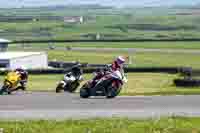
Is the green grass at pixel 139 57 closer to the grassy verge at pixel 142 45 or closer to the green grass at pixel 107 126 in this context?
the grassy verge at pixel 142 45

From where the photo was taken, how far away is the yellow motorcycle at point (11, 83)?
2294 centimetres

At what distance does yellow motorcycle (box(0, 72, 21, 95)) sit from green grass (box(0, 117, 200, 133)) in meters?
10.5

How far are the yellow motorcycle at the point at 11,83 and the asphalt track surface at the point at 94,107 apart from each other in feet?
16.2

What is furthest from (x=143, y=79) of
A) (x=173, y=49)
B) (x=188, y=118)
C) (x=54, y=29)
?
(x=54, y=29)

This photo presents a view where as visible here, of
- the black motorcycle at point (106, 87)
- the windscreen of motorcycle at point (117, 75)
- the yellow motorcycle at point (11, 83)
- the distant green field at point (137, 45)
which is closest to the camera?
the black motorcycle at point (106, 87)

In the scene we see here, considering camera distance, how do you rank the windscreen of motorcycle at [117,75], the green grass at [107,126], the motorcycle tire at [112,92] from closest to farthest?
the green grass at [107,126]
the motorcycle tire at [112,92]
the windscreen of motorcycle at [117,75]

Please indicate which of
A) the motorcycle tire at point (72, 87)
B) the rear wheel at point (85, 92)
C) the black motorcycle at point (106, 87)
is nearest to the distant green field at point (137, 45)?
the motorcycle tire at point (72, 87)

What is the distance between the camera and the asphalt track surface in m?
13.8

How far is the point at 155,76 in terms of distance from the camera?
41.2 meters

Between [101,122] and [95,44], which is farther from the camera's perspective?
[95,44]

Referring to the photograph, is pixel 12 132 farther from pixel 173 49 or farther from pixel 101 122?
pixel 173 49

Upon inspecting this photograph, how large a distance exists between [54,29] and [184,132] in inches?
6139

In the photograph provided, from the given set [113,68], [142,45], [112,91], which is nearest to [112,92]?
[112,91]

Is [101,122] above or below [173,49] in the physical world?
above
